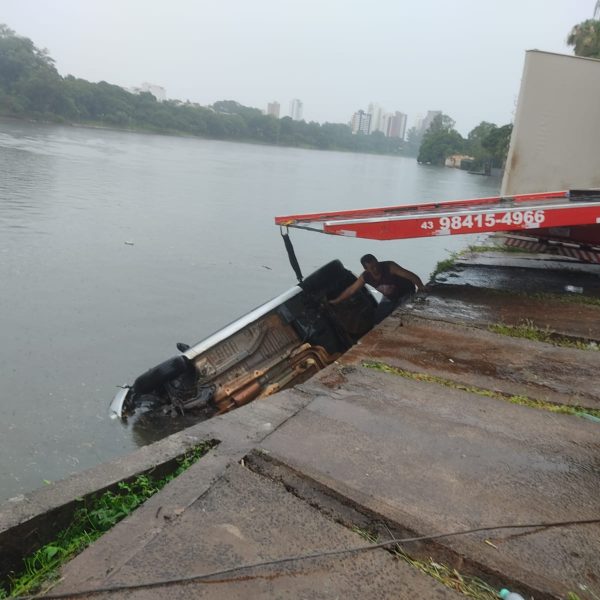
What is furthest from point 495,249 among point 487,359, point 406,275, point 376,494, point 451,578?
point 451,578

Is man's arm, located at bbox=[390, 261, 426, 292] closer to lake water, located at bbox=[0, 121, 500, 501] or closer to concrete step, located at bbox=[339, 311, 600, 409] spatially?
concrete step, located at bbox=[339, 311, 600, 409]

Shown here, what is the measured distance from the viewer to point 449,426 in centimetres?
347

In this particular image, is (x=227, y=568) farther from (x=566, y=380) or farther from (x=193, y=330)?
(x=193, y=330)

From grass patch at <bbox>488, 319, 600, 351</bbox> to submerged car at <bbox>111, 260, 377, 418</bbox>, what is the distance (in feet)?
5.91

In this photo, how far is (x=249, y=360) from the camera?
589 cm

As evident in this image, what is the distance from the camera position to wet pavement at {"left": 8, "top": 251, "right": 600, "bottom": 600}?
2201 millimetres

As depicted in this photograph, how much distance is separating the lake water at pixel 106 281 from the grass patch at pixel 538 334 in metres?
3.46

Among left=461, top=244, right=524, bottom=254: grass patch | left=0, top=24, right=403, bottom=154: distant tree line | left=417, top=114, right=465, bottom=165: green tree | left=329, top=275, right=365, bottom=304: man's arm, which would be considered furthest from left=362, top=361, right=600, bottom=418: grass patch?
left=417, top=114, right=465, bottom=165: green tree

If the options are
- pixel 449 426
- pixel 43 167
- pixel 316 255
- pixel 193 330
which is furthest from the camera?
pixel 43 167

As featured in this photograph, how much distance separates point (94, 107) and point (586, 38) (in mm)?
62893

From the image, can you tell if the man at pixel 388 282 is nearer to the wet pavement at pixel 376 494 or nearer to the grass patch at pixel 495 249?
the wet pavement at pixel 376 494

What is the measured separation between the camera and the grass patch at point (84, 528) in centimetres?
229

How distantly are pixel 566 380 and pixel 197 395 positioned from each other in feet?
10.8

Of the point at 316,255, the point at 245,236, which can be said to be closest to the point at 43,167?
the point at 245,236
